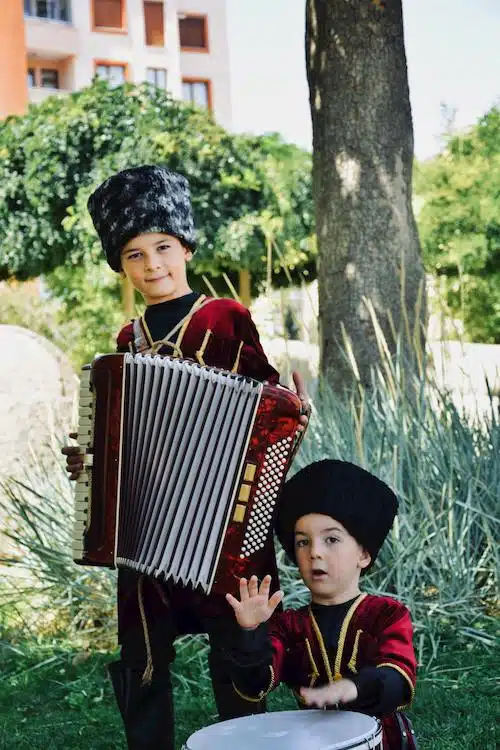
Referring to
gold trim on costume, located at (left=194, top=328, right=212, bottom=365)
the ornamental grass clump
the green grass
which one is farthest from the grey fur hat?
the green grass

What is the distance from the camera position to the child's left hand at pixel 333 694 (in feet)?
7.57

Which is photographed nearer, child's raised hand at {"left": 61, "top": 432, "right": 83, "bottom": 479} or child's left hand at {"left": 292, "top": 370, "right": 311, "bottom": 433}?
child's left hand at {"left": 292, "top": 370, "right": 311, "bottom": 433}

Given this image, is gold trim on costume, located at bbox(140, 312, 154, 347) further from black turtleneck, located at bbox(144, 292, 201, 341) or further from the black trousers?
the black trousers

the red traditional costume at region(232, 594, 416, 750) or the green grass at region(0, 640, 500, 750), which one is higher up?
the red traditional costume at region(232, 594, 416, 750)

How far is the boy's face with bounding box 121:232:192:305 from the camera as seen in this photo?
117 inches

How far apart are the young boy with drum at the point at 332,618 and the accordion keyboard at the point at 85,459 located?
499 millimetres

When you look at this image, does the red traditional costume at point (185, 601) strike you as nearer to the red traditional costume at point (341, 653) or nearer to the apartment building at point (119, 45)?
the red traditional costume at point (341, 653)

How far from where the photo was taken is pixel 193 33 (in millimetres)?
34844

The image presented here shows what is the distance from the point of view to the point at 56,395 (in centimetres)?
672

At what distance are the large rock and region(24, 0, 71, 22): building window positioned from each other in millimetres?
27583

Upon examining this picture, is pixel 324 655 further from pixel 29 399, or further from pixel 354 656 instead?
pixel 29 399

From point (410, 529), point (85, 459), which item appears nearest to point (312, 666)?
point (85, 459)

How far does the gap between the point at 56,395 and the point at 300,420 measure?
4211 millimetres

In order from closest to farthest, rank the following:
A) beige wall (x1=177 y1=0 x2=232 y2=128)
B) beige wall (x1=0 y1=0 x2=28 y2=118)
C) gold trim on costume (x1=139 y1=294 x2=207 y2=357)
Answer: gold trim on costume (x1=139 y1=294 x2=207 y2=357)
beige wall (x1=0 y1=0 x2=28 y2=118)
beige wall (x1=177 y1=0 x2=232 y2=128)
